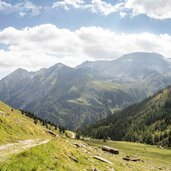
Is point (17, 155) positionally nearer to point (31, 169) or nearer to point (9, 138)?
point (31, 169)

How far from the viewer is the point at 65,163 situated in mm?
35594

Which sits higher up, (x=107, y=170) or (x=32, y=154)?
A: (x=32, y=154)

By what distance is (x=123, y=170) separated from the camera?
4803 centimetres

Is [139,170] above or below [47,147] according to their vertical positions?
below

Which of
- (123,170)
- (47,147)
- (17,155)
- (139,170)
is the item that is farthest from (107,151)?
(17,155)

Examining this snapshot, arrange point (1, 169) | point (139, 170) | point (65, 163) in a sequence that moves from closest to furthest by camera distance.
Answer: point (1, 169) < point (65, 163) < point (139, 170)

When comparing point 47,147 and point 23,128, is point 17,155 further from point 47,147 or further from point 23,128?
point 23,128

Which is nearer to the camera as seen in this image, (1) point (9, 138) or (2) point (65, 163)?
(2) point (65, 163)

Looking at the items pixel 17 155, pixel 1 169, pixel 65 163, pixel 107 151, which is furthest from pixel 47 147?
pixel 107 151

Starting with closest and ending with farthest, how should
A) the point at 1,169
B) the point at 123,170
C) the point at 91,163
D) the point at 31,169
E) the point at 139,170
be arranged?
the point at 1,169
the point at 31,169
the point at 91,163
the point at 123,170
the point at 139,170

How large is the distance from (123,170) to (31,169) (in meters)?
21.3

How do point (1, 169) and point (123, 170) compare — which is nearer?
point (1, 169)

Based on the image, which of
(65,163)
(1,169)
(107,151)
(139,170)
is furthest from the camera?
(107,151)

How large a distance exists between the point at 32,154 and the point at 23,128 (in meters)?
27.9
